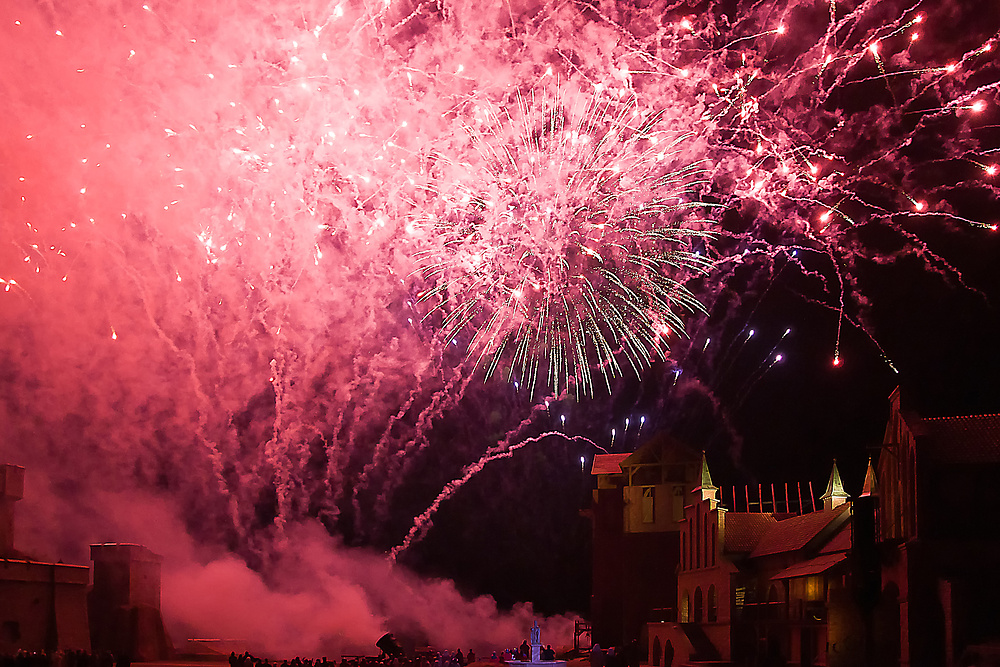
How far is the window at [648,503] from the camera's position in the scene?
52.2 meters

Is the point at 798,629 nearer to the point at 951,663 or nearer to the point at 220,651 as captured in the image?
the point at 951,663

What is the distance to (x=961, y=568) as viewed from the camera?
30594 millimetres

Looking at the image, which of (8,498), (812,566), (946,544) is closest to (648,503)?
(812,566)

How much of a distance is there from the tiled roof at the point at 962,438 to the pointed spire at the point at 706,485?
1406 centimetres

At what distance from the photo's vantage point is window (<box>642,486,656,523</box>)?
52250mm

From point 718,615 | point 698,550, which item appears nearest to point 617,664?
point 718,615

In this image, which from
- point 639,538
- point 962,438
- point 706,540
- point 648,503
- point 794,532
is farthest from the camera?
point 648,503

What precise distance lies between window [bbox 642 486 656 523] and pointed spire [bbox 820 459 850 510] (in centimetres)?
1001

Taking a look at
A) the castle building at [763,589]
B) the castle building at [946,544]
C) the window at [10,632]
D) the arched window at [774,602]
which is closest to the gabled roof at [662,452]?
the castle building at [763,589]

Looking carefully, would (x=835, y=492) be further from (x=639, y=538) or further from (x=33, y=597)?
(x=33, y=597)

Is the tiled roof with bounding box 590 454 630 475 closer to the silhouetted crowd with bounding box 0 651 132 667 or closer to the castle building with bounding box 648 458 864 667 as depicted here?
the castle building with bounding box 648 458 864 667

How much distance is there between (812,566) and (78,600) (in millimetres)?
32812

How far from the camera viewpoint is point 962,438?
31.6 metres

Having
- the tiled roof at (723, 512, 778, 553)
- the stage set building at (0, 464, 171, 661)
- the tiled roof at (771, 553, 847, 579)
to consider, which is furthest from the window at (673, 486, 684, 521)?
the stage set building at (0, 464, 171, 661)
